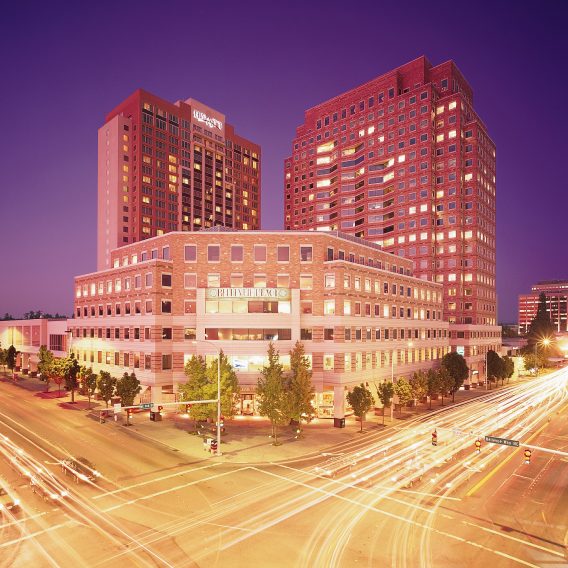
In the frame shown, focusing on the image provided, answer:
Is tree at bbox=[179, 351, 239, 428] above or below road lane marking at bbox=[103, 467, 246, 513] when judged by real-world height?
above

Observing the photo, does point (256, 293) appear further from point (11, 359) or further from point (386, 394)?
point (11, 359)

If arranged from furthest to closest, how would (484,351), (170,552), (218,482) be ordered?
(484,351) → (218,482) → (170,552)

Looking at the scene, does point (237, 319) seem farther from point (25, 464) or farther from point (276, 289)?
point (25, 464)

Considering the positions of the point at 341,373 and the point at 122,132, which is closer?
the point at 341,373

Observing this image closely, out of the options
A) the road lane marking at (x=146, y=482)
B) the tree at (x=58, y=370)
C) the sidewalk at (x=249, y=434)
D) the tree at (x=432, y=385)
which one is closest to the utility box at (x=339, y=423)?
the sidewalk at (x=249, y=434)

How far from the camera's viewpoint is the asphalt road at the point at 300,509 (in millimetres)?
19969

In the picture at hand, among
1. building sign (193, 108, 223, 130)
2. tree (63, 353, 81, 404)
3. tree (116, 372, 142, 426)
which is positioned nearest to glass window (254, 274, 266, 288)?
tree (116, 372, 142, 426)

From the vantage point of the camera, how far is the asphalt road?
786 inches

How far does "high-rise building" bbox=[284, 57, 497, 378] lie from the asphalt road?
6755 cm

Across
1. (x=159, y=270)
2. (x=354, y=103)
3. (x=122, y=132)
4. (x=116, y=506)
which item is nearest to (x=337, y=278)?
(x=159, y=270)

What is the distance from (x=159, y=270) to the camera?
2169 inches

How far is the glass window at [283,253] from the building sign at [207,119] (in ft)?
370

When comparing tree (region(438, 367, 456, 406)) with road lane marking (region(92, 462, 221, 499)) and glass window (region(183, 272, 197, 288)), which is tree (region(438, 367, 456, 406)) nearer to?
glass window (region(183, 272, 197, 288))

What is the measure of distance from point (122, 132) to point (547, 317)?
499 feet
